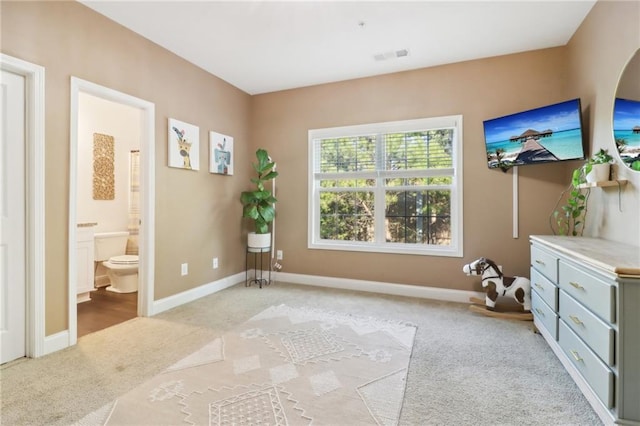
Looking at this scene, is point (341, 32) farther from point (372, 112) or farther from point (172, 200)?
point (172, 200)

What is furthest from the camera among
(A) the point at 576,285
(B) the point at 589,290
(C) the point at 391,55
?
(C) the point at 391,55

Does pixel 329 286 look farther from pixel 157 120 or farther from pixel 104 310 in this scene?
pixel 157 120

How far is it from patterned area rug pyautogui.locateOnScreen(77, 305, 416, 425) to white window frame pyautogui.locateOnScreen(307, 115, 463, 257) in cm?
128

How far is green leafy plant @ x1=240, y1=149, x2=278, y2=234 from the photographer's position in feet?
13.0

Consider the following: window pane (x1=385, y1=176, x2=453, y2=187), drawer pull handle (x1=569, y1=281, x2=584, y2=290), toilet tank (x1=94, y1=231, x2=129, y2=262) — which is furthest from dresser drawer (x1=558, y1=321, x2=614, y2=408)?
toilet tank (x1=94, y1=231, x2=129, y2=262)

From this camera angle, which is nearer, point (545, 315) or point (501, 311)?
point (545, 315)

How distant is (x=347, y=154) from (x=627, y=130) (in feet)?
8.81

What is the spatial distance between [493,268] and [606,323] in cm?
168

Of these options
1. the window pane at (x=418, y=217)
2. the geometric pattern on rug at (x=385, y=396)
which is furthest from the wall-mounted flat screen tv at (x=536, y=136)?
the geometric pattern on rug at (x=385, y=396)

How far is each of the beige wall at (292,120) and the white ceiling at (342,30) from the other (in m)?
0.17

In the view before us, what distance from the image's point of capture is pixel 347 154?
4090 mm

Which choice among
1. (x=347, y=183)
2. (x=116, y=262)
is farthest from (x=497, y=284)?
(x=116, y=262)

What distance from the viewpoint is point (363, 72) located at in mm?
3725

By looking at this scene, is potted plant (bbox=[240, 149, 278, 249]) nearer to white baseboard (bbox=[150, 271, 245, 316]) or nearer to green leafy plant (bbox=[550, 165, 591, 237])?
white baseboard (bbox=[150, 271, 245, 316])
